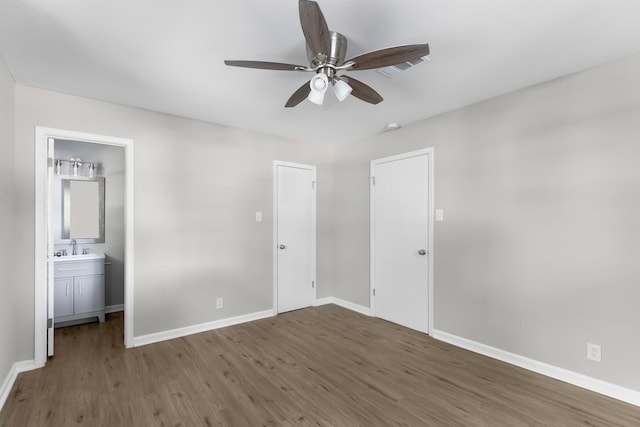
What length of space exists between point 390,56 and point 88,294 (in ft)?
14.2

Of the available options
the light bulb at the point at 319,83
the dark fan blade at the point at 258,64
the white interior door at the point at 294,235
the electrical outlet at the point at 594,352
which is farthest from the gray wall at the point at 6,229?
the electrical outlet at the point at 594,352

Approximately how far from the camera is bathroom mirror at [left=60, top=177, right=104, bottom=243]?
4059 millimetres

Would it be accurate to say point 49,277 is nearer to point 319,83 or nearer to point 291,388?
point 291,388

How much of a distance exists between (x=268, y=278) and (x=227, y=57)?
9.03 feet

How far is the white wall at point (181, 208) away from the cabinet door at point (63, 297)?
44.6 inches

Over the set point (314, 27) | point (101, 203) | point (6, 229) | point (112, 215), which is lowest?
point (6, 229)

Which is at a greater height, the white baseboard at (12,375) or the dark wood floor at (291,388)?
the white baseboard at (12,375)

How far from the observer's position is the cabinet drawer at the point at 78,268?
360cm

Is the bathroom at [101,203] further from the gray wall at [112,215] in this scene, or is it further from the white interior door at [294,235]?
the white interior door at [294,235]

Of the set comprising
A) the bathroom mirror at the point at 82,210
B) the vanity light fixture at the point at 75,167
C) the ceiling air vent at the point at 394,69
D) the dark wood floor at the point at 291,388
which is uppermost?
the ceiling air vent at the point at 394,69

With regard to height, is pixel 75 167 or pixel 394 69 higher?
pixel 394 69

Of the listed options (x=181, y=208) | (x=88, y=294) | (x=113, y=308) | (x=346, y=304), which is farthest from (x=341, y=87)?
(x=113, y=308)

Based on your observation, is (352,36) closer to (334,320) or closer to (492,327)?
(492,327)

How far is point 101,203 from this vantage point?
167 inches
